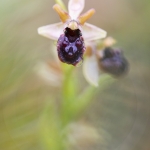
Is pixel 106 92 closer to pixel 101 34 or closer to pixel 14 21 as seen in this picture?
pixel 14 21

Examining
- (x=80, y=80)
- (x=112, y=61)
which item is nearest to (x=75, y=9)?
(x=112, y=61)

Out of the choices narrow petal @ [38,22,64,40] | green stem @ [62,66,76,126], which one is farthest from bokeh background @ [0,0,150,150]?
narrow petal @ [38,22,64,40]

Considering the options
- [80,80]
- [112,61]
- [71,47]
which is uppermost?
[80,80]

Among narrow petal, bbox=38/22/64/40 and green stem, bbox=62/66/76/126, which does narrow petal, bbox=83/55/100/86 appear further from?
narrow petal, bbox=38/22/64/40

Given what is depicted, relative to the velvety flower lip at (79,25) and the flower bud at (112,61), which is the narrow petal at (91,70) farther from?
the velvety flower lip at (79,25)

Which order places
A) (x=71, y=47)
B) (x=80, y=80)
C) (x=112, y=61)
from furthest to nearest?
(x=80, y=80) → (x=112, y=61) → (x=71, y=47)

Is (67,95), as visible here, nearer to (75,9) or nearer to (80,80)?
(75,9)

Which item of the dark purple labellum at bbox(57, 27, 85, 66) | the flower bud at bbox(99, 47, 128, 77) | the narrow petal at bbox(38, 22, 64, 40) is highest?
the flower bud at bbox(99, 47, 128, 77)

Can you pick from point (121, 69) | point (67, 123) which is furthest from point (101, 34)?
point (67, 123)
